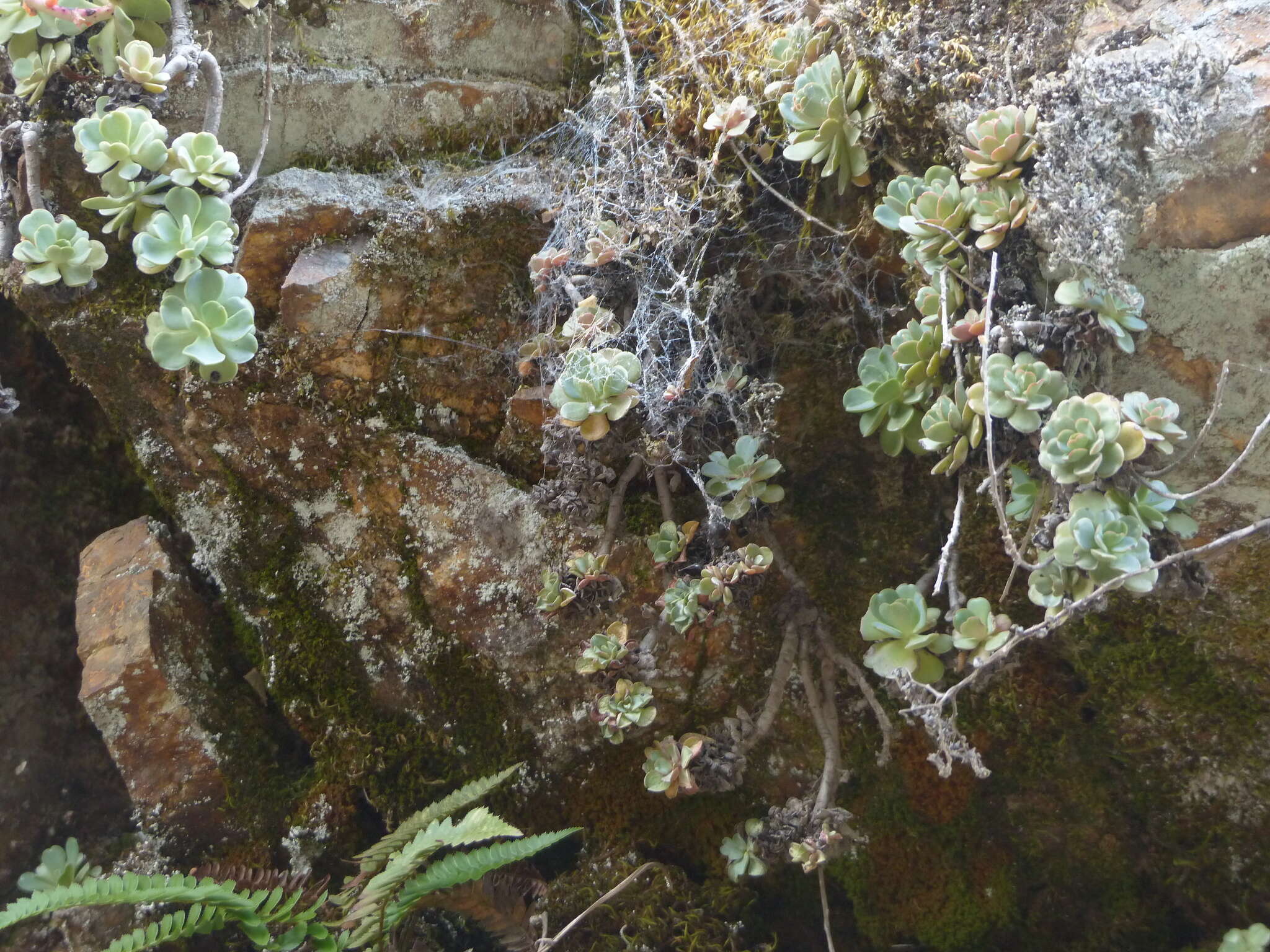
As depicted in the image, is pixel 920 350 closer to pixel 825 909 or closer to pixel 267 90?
pixel 825 909

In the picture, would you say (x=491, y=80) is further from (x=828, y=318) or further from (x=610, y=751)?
(x=610, y=751)

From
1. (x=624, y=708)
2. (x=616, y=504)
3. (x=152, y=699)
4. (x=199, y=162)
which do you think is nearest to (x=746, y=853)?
(x=624, y=708)

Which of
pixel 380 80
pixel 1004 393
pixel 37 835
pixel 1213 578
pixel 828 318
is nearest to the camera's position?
pixel 1004 393

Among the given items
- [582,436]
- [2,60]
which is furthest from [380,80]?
[582,436]

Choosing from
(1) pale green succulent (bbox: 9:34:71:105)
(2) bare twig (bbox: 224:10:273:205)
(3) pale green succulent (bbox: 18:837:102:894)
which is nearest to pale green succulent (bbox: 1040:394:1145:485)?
(2) bare twig (bbox: 224:10:273:205)

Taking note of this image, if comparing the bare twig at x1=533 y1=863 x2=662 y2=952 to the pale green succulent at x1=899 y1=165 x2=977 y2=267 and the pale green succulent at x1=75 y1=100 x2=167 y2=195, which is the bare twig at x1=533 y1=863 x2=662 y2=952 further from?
the pale green succulent at x1=75 y1=100 x2=167 y2=195
